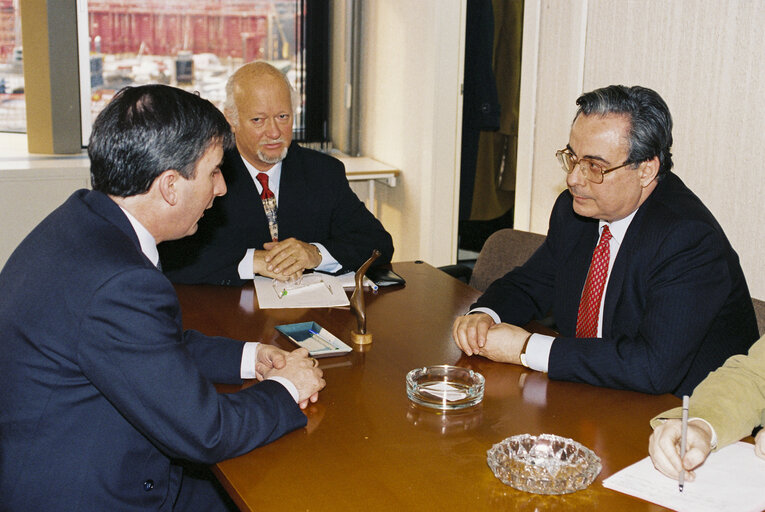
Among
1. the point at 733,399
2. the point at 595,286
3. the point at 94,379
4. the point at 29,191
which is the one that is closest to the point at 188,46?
the point at 29,191

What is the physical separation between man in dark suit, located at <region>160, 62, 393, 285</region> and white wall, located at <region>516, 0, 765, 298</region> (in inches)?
50.0

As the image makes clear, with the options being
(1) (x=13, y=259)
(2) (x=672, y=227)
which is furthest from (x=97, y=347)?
(2) (x=672, y=227)

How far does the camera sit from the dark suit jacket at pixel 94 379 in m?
1.60

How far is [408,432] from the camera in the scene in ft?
5.94

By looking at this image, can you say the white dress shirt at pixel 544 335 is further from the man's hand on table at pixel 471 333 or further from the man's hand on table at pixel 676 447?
the man's hand on table at pixel 676 447

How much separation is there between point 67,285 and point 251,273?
1.35 meters

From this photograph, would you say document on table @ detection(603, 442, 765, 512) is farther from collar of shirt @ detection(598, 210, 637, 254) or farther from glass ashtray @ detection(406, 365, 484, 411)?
collar of shirt @ detection(598, 210, 637, 254)

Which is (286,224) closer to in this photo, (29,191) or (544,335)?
(544,335)

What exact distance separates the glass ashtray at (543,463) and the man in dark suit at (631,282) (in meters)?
0.42

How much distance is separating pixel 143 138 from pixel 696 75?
7.98ft

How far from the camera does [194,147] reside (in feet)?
5.86

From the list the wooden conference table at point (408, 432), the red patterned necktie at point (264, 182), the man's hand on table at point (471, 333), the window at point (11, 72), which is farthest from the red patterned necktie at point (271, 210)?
the window at point (11, 72)

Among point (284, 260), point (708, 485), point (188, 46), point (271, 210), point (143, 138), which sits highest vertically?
point (188, 46)

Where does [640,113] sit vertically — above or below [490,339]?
above
